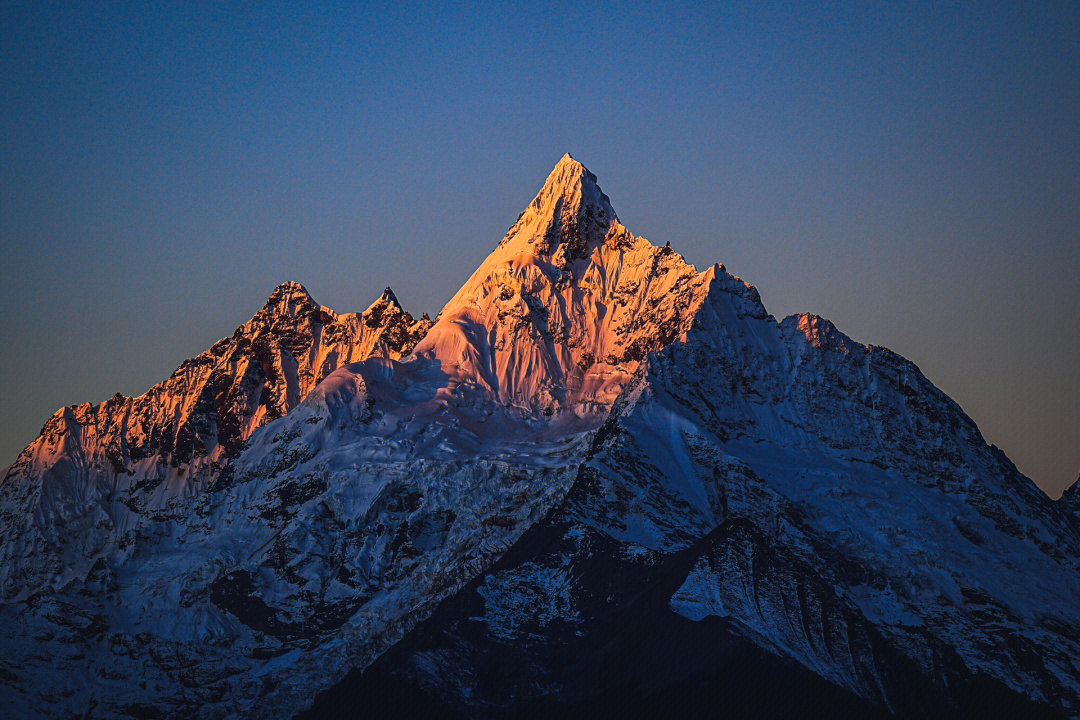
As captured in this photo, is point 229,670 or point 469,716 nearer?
point 469,716

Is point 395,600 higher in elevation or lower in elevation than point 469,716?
higher

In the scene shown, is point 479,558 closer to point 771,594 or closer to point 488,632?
point 488,632

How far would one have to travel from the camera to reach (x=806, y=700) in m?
177

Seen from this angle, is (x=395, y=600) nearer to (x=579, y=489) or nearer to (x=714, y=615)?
(x=579, y=489)

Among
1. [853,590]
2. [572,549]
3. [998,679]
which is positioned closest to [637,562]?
[572,549]

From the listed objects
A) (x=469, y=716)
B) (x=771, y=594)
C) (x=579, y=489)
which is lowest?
(x=469, y=716)

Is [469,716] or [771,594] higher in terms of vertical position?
[771,594]

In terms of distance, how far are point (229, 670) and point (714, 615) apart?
163ft

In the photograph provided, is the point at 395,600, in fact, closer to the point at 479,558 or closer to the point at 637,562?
the point at 479,558

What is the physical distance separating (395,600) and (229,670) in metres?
17.7

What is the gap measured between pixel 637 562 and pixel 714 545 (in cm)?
784

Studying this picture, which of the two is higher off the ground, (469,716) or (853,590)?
(853,590)

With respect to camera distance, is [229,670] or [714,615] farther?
[229,670]

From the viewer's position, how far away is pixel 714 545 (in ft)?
630
